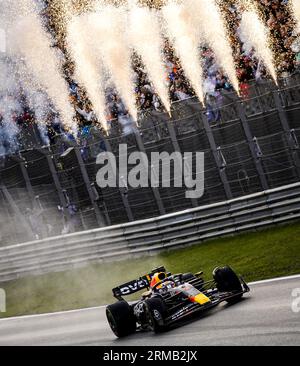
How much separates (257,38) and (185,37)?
7.22ft

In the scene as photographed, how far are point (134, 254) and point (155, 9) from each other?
295 inches

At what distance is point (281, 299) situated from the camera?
373 inches

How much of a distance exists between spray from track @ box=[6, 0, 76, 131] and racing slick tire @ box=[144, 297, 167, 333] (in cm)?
1141

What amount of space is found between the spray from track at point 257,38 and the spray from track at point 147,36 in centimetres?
259

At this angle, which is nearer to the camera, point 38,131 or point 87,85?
point 38,131

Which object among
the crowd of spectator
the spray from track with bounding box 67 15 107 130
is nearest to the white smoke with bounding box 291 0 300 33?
the crowd of spectator

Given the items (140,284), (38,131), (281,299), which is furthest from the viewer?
(38,131)

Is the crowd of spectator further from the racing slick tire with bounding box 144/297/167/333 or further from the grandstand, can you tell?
the racing slick tire with bounding box 144/297/167/333

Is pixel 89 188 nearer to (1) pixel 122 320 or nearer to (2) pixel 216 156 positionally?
(2) pixel 216 156

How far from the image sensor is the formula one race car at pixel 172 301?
972cm

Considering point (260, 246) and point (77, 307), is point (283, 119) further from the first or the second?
point (77, 307)

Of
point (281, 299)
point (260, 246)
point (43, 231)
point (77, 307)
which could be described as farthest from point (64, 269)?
point (281, 299)

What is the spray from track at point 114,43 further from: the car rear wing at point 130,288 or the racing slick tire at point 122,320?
the racing slick tire at point 122,320

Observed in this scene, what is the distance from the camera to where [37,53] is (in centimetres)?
2077
